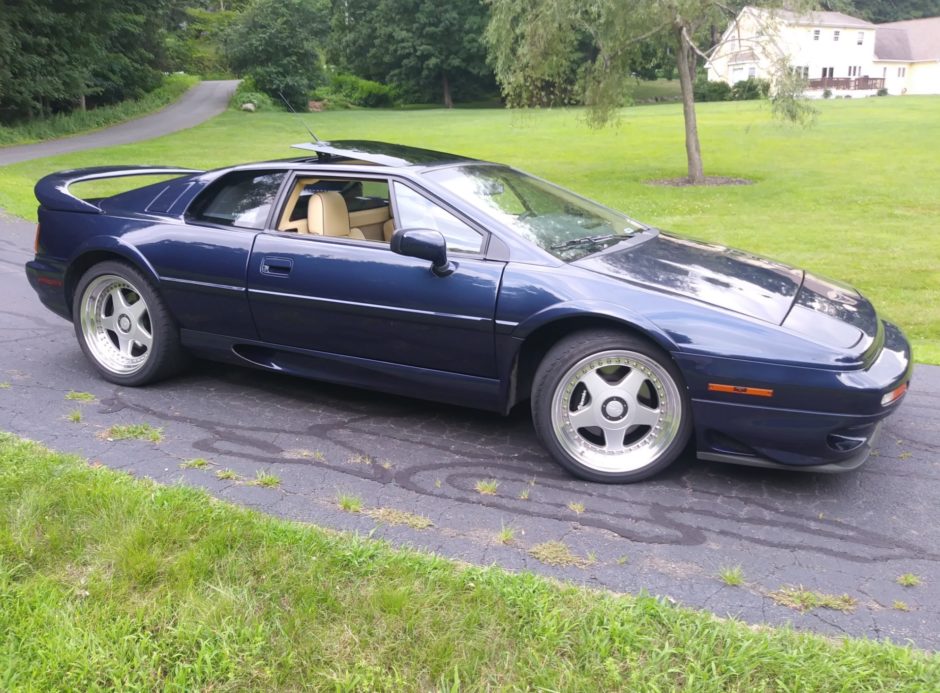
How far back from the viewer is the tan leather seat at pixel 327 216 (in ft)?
14.8

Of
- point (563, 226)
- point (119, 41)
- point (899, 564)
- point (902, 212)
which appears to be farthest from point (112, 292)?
point (119, 41)

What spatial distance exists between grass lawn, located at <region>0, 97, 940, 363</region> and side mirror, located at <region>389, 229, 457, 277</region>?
4.11m

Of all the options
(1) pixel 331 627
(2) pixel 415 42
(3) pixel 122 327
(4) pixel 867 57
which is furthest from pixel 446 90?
(1) pixel 331 627

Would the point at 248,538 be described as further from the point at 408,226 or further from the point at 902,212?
the point at 902,212

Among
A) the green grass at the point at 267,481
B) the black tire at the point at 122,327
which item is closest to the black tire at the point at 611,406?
the green grass at the point at 267,481

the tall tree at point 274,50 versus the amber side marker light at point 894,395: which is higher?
the tall tree at point 274,50

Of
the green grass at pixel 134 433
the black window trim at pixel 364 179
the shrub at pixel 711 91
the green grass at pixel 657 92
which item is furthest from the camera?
the green grass at pixel 657 92

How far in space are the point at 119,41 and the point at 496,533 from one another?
42207 millimetres

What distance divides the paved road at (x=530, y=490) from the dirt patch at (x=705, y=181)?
Result: 1409 centimetres

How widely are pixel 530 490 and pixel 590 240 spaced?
4.60 feet

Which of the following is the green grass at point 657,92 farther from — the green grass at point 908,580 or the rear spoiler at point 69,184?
the green grass at point 908,580

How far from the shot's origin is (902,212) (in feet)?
47.1

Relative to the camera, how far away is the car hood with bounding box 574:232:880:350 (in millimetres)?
3602

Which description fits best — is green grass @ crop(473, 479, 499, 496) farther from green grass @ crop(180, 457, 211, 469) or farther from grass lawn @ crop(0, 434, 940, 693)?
green grass @ crop(180, 457, 211, 469)
